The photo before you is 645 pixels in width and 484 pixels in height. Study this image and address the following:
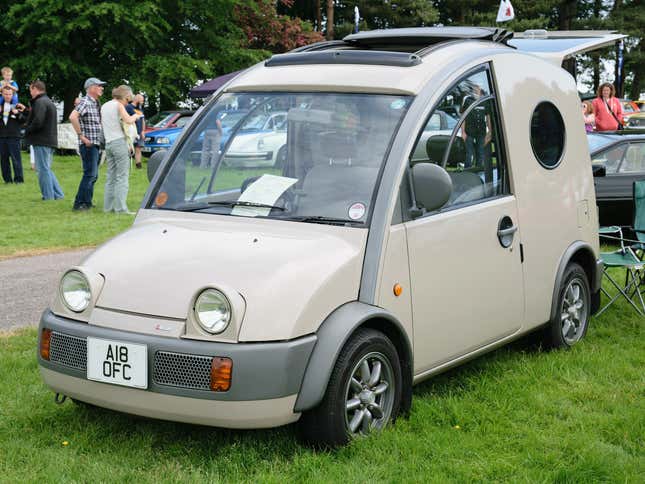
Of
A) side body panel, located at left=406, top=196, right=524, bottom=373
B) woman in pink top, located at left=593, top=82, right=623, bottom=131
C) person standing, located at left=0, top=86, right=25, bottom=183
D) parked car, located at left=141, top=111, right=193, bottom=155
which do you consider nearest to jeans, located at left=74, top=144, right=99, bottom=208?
person standing, located at left=0, top=86, right=25, bottom=183

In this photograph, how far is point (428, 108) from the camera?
5035mm

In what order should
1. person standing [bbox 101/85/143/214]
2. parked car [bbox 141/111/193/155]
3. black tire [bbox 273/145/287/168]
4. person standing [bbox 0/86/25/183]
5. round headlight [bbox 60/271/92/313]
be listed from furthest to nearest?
parked car [bbox 141/111/193/155], person standing [bbox 0/86/25/183], person standing [bbox 101/85/143/214], black tire [bbox 273/145/287/168], round headlight [bbox 60/271/92/313]

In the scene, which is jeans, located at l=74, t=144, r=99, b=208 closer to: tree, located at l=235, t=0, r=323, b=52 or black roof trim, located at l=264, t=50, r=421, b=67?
black roof trim, located at l=264, t=50, r=421, b=67

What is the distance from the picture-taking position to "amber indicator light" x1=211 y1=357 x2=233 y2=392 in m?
4.09

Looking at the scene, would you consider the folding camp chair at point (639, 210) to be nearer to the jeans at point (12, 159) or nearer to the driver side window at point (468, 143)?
the driver side window at point (468, 143)

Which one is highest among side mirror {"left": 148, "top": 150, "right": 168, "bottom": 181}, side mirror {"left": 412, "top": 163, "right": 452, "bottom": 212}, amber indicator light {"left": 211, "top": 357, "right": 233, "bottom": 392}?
side mirror {"left": 148, "top": 150, "right": 168, "bottom": 181}

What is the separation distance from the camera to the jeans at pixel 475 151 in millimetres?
5504

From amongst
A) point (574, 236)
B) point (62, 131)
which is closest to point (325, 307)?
point (574, 236)

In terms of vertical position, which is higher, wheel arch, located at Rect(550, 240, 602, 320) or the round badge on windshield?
the round badge on windshield

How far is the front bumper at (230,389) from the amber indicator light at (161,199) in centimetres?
117

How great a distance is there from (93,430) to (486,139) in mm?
2772

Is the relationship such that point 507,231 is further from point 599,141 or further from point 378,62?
point 599,141

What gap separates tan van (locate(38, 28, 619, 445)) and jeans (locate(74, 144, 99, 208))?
28.1 feet

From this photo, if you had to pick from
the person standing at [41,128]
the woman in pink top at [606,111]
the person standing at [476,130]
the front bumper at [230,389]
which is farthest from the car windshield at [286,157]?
the woman in pink top at [606,111]
